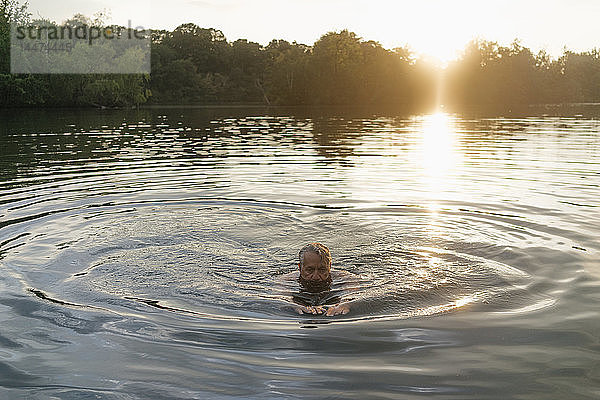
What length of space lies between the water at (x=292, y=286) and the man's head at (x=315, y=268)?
9.1 inches

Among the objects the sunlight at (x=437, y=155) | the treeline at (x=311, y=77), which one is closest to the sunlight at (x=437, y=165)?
the sunlight at (x=437, y=155)

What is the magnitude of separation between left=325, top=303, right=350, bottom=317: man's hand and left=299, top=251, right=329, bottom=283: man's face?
0.69m

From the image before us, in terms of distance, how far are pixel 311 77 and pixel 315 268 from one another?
88288 mm

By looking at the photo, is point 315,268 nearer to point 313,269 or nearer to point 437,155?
point 313,269

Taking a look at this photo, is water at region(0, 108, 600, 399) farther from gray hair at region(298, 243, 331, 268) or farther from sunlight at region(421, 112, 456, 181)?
sunlight at region(421, 112, 456, 181)

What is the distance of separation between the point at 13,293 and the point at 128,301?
153cm

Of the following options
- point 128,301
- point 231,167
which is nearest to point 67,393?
point 128,301

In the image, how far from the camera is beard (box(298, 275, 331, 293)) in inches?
301

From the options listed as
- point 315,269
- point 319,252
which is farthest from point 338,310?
point 319,252

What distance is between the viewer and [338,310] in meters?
6.87

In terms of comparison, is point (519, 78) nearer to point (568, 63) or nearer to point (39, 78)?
point (568, 63)

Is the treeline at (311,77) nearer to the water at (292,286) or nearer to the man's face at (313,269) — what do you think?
the water at (292,286)

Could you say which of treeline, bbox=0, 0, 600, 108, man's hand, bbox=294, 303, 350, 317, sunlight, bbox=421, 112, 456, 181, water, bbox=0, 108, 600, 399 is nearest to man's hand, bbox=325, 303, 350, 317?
man's hand, bbox=294, 303, 350, 317

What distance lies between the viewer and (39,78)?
70.9 meters
